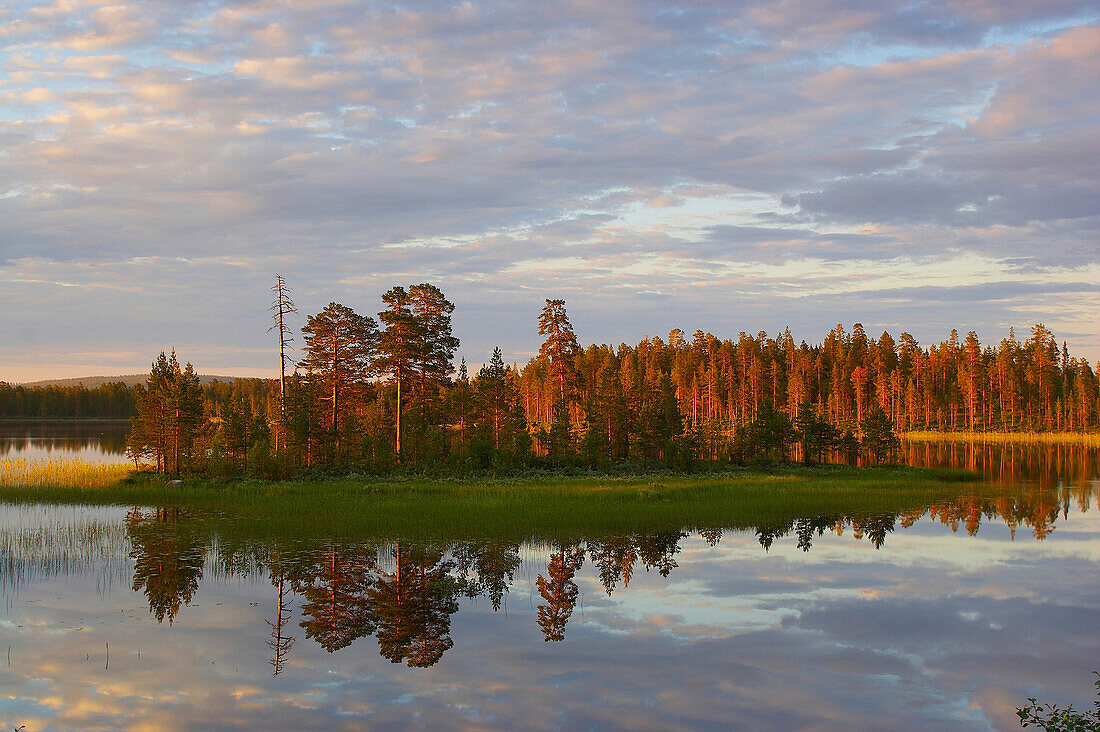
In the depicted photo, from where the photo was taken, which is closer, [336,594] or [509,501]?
[336,594]

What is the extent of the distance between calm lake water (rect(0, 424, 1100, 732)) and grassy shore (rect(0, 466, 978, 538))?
2760 mm

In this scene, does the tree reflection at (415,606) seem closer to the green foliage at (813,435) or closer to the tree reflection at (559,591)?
the tree reflection at (559,591)

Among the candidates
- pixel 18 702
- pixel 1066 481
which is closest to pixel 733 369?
pixel 1066 481

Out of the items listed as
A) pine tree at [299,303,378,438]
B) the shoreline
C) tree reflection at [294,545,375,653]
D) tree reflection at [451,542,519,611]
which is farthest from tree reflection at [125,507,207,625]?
the shoreline

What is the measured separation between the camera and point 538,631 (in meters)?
17.1

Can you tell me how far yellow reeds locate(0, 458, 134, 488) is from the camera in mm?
43156

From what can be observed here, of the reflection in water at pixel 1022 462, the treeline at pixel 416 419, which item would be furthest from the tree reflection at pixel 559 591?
the reflection in water at pixel 1022 462

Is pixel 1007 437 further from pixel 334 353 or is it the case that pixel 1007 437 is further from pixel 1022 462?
pixel 334 353

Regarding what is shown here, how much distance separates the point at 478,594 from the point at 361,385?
Answer: 4669 centimetres

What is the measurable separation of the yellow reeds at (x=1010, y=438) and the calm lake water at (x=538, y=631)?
93.1m

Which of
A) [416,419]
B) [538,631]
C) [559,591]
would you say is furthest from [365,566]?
[416,419]

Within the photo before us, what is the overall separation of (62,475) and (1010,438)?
118 metres

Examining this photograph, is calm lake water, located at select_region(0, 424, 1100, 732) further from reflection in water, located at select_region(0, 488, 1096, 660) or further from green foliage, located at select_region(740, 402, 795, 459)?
green foliage, located at select_region(740, 402, 795, 459)

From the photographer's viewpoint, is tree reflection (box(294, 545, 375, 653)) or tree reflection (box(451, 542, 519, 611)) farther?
tree reflection (box(451, 542, 519, 611))
